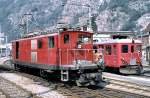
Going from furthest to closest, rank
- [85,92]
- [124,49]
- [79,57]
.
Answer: [124,49], [79,57], [85,92]

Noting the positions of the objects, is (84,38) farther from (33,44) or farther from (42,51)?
(33,44)

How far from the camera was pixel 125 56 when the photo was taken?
32.0 m

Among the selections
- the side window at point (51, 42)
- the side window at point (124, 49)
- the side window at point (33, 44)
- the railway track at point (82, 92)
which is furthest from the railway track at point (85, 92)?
the side window at point (124, 49)

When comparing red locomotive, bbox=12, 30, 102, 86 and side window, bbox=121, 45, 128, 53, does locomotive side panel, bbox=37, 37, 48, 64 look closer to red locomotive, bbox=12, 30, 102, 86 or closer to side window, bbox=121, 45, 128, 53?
red locomotive, bbox=12, 30, 102, 86

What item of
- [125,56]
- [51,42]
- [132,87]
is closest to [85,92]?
[132,87]

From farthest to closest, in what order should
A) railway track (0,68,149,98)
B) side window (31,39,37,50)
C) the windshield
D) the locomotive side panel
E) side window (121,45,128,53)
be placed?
side window (121,45,128,53), side window (31,39,37,50), the locomotive side panel, the windshield, railway track (0,68,149,98)

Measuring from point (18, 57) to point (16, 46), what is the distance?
53.3 inches

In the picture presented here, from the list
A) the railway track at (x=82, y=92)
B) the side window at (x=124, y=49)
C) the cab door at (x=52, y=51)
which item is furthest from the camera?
the side window at (x=124, y=49)

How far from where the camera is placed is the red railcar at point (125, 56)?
3147cm

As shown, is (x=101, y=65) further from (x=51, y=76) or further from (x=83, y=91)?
(x=51, y=76)

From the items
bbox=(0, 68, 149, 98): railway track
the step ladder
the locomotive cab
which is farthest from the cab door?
bbox=(0, 68, 149, 98): railway track

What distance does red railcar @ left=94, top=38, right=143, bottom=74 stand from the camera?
1239 inches

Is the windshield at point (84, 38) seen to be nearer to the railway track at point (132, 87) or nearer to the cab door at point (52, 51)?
the cab door at point (52, 51)

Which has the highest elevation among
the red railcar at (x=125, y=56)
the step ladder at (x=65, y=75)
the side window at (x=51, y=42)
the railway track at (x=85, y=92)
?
the side window at (x=51, y=42)
